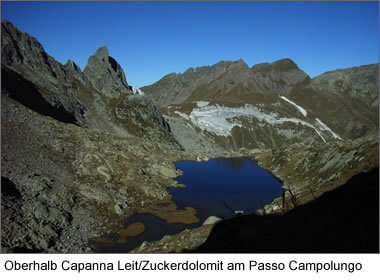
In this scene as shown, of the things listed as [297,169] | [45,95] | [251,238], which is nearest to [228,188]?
[297,169]

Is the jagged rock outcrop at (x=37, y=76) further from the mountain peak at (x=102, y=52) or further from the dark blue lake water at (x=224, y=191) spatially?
the dark blue lake water at (x=224, y=191)

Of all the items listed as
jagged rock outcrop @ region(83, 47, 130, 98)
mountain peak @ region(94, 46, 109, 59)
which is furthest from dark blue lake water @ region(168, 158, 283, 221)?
mountain peak @ region(94, 46, 109, 59)

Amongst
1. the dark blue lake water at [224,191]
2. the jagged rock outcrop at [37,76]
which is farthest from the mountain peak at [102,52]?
the dark blue lake water at [224,191]

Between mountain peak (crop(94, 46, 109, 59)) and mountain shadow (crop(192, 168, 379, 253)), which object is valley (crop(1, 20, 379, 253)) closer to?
mountain shadow (crop(192, 168, 379, 253))

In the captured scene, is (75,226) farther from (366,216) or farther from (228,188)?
(228,188)

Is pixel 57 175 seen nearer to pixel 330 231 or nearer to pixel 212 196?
pixel 212 196
